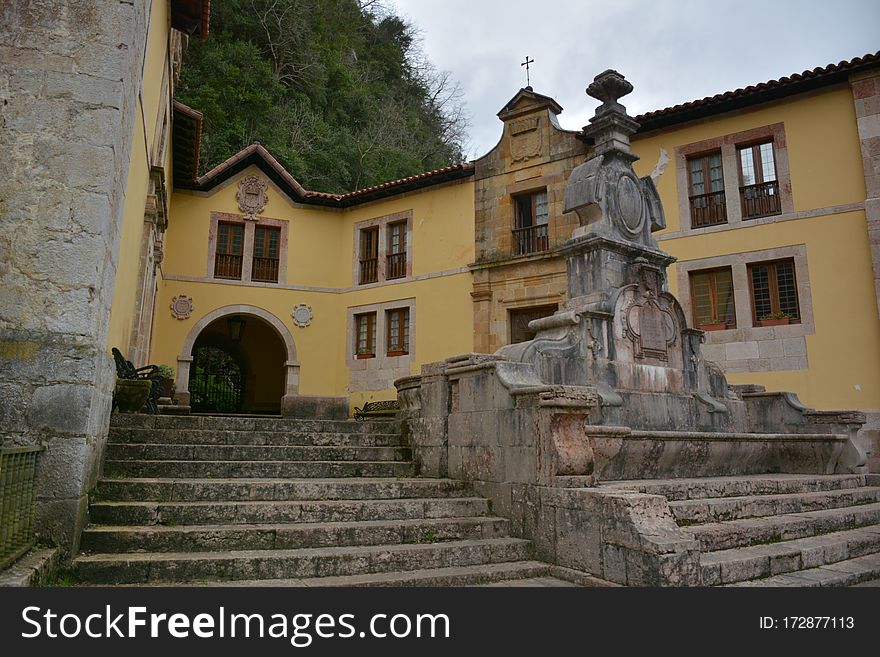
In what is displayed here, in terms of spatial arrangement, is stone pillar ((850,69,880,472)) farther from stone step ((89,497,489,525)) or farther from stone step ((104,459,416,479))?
stone step ((89,497,489,525))

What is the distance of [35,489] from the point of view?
4.05m

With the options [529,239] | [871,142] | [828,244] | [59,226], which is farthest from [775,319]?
[59,226]

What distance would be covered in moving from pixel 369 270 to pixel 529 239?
4927mm

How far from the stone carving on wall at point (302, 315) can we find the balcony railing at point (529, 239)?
609 cm

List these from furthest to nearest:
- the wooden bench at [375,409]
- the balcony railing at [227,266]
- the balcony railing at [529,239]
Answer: the balcony railing at [227,266] < the wooden bench at [375,409] < the balcony railing at [529,239]

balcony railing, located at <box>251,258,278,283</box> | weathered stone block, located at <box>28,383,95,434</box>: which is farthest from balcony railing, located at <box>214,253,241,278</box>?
weathered stone block, located at <box>28,383,95,434</box>

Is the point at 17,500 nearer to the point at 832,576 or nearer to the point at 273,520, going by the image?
the point at 273,520

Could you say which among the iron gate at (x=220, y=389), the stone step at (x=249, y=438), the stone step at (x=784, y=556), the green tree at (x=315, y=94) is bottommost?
the stone step at (x=784, y=556)

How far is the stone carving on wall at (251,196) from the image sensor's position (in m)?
18.5

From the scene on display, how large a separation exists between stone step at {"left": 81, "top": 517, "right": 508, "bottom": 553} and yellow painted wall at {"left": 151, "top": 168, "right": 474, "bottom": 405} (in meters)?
11.6

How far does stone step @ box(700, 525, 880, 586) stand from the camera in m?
4.55

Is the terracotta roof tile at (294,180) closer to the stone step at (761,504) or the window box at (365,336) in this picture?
the window box at (365,336)

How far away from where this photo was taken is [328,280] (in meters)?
19.1

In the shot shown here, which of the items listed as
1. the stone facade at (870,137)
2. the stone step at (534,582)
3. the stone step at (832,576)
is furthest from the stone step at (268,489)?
the stone facade at (870,137)
